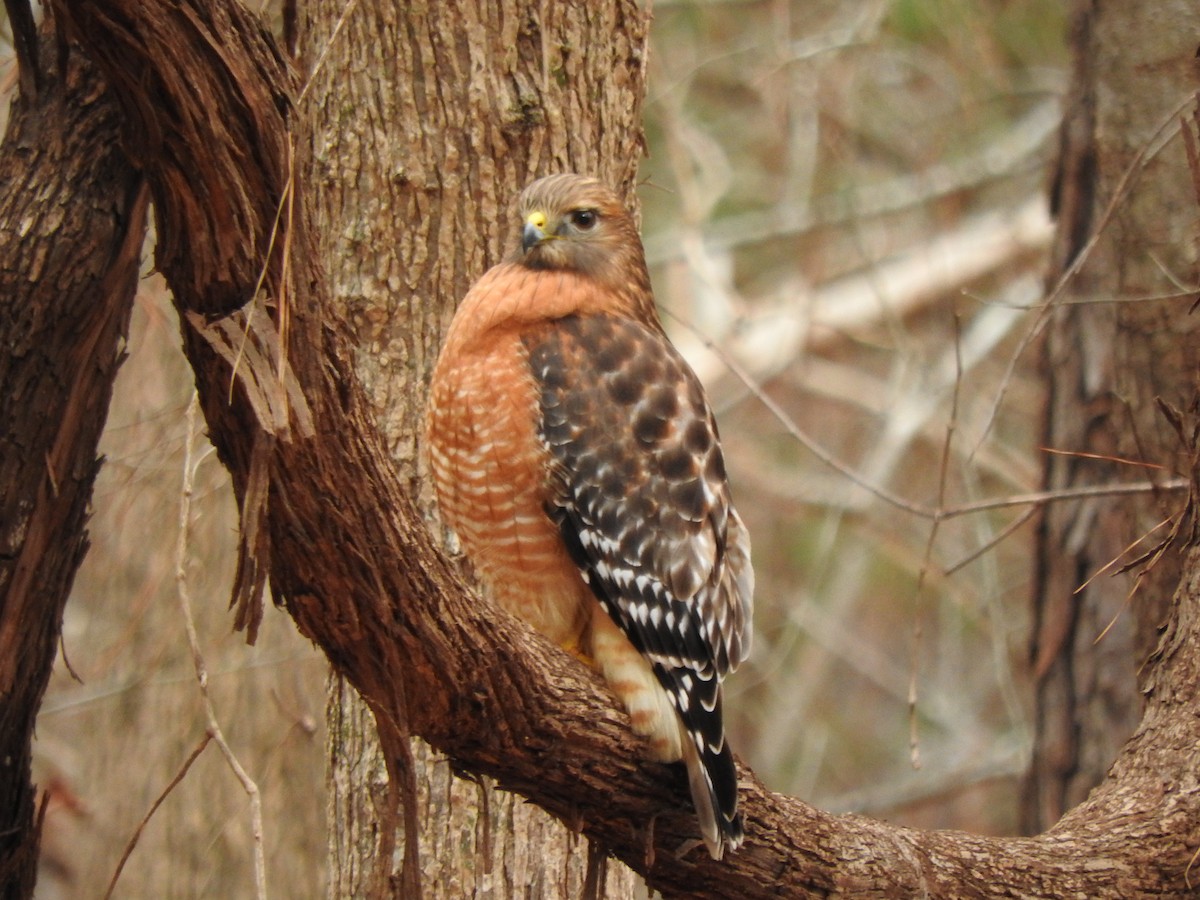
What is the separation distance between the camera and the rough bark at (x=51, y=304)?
3.25m

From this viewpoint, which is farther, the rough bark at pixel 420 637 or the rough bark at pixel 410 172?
the rough bark at pixel 410 172

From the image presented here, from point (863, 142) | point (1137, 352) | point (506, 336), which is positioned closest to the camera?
point (506, 336)

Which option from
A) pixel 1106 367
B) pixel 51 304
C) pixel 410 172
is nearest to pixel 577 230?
pixel 410 172

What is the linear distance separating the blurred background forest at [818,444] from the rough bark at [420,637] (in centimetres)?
249

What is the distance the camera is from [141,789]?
5609 millimetres

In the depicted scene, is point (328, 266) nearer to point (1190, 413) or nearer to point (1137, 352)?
point (1190, 413)

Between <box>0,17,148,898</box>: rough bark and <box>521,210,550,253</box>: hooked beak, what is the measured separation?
90cm

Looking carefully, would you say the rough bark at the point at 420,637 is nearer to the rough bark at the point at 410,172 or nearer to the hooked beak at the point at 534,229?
the rough bark at the point at 410,172

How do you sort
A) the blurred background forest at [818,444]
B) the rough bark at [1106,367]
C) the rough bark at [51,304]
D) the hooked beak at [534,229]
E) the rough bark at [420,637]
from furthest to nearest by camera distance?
1. the blurred background forest at [818,444]
2. the rough bark at [1106,367]
3. the hooked beak at [534,229]
4. the rough bark at [51,304]
5. the rough bark at [420,637]

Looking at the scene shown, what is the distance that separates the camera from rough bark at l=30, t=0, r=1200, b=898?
2.12 m

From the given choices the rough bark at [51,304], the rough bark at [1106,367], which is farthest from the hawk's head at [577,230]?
the rough bark at [1106,367]

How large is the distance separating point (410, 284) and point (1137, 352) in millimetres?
2553

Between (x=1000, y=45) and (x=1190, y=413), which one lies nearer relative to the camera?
(x=1190, y=413)

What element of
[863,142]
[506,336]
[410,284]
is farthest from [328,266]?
[863,142]
